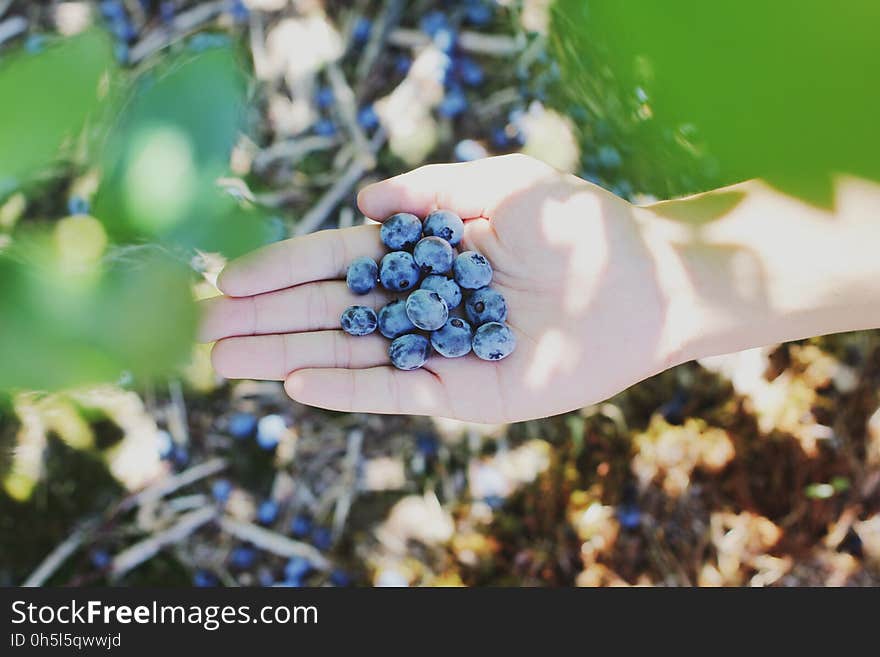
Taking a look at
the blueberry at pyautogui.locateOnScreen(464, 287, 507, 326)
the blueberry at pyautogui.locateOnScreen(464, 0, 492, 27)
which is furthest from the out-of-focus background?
the blueberry at pyautogui.locateOnScreen(464, 287, 507, 326)

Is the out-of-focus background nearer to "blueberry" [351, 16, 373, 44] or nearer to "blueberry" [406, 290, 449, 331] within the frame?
"blueberry" [351, 16, 373, 44]

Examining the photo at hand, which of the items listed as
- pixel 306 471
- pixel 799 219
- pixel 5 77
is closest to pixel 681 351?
pixel 799 219

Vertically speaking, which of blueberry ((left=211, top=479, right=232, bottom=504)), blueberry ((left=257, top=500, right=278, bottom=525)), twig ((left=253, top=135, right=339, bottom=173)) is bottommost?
blueberry ((left=257, top=500, right=278, bottom=525))

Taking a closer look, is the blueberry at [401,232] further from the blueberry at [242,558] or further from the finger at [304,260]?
the blueberry at [242,558]

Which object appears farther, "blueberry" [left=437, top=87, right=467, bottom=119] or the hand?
"blueberry" [left=437, top=87, right=467, bottom=119]

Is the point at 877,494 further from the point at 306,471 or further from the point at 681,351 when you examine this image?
the point at 306,471

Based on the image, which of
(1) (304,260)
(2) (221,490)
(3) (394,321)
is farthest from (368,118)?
(2) (221,490)
